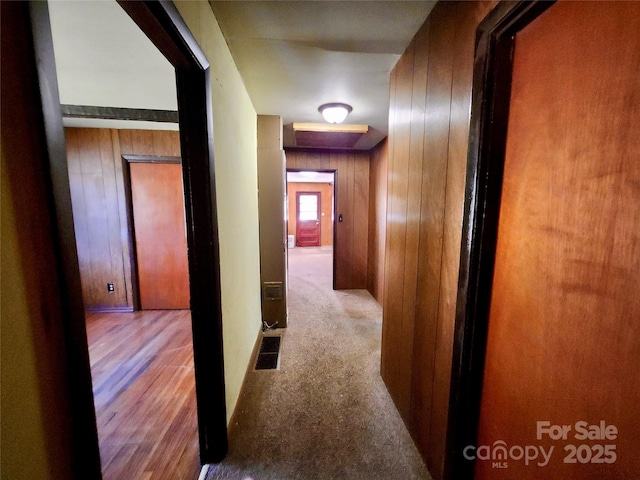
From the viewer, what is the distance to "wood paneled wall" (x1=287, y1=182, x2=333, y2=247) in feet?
29.4

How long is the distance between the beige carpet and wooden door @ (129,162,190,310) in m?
1.77

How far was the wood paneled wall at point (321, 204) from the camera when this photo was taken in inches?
353

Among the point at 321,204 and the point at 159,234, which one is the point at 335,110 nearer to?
the point at 159,234

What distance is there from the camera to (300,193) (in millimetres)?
9039

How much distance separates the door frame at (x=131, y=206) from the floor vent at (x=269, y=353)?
1.99 metres

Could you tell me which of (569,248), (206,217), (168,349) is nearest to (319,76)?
(206,217)

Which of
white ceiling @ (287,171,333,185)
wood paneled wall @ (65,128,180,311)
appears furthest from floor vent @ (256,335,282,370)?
white ceiling @ (287,171,333,185)

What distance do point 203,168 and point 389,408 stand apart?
192cm

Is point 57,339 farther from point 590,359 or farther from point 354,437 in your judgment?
point 354,437

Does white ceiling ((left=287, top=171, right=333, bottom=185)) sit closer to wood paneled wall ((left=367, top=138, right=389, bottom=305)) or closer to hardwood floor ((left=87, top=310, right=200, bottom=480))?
wood paneled wall ((left=367, top=138, right=389, bottom=305))

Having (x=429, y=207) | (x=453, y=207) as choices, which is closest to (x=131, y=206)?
(x=429, y=207)

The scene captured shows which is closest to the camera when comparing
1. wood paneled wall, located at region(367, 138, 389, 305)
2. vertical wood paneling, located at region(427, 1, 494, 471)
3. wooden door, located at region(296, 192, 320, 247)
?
vertical wood paneling, located at region(427, 1, 494, 471)

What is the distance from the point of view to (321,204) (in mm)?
9234

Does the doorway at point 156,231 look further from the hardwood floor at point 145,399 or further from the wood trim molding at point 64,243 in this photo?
the wood trim molding at point 64,243
